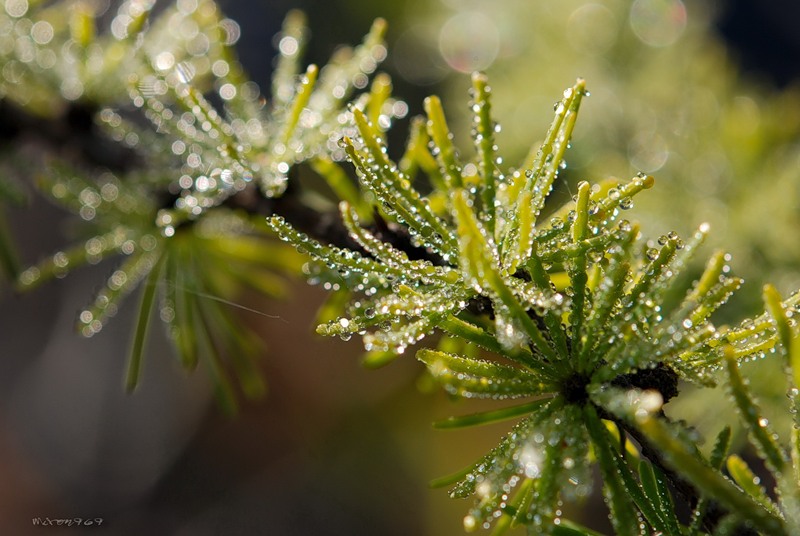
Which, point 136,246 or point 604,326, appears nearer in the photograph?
point 604,326

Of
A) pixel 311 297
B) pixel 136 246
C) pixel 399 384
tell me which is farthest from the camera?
pixel 311 297

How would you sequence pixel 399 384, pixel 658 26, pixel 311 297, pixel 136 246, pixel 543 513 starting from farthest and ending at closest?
1. pixel 311 297
2. pixel 399 384
3. pixel 658 26
4. pixel 136 246
5. pixel 543 513

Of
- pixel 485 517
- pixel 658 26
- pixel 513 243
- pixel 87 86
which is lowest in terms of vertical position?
pixel 485 517

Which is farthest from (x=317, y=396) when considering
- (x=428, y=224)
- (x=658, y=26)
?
(x=428, y=224)

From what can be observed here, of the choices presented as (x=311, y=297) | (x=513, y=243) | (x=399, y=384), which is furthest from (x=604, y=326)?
(x=311, y=297)

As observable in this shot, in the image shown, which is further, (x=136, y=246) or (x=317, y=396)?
(x=317, y=396)

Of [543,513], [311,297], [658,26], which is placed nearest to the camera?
[543,513]

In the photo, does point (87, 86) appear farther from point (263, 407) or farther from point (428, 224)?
point (263, 407)

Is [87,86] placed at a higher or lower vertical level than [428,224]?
higher

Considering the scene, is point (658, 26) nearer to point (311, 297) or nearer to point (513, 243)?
point (513, 243)
